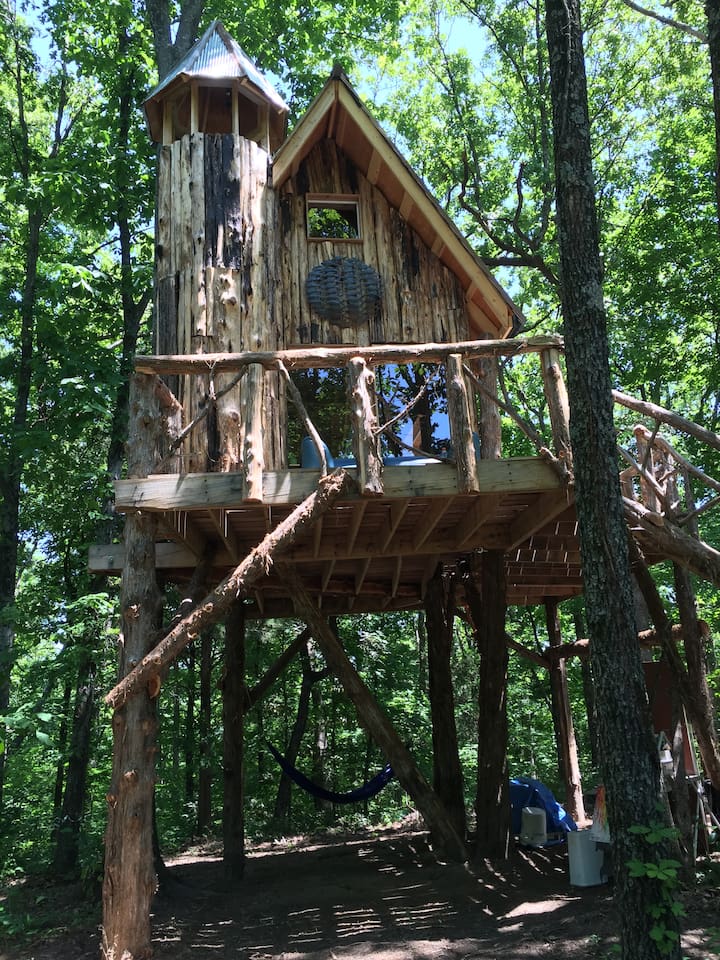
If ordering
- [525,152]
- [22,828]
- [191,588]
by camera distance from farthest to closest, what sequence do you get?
[525,152], [22,828], [191,588]

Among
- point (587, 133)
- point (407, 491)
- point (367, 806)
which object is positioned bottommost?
point (367, 806)

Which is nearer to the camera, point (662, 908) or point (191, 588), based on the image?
point (662, 908)

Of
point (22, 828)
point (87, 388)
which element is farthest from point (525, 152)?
point (22, 828)

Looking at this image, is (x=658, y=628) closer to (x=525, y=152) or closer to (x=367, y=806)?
(x=367, y=806)

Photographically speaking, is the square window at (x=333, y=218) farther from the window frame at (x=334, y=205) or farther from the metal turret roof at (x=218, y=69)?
the metal turret roof at (x=218, y=69)

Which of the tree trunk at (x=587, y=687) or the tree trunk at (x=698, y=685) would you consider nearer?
the tree trunk at (x=698, y=685)

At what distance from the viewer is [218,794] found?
651 inches

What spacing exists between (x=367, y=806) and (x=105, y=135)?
41.6 ft

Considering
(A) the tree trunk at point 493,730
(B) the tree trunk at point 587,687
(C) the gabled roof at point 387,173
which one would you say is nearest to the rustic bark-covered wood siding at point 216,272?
(C) the gabled roof at point 387,173

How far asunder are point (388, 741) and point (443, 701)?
8.52ft

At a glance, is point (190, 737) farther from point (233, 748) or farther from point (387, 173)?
point (387, 173)

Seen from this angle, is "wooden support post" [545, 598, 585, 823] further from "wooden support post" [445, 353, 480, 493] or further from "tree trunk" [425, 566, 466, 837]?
"wooden support post" [445, 353, 480, 493]

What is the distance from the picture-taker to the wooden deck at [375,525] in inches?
235

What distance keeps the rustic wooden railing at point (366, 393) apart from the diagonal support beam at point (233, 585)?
23 cm
